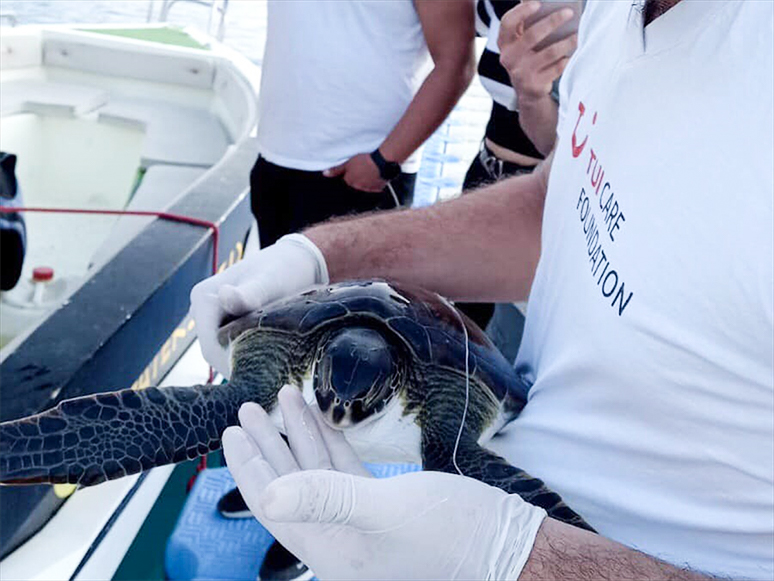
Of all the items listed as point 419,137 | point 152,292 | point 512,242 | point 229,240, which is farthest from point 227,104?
point 512,242

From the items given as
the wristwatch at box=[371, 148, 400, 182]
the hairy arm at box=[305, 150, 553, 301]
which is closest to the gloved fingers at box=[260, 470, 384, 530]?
the hairy arm at box=[305, 150, 553, 301]

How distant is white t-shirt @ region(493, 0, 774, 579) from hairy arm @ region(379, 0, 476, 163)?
100 centimetres

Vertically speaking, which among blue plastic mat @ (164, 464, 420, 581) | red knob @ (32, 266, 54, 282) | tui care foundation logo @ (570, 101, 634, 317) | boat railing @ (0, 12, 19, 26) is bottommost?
red knob @ (32, 266, 54, 282)

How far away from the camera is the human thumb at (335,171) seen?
1941mm

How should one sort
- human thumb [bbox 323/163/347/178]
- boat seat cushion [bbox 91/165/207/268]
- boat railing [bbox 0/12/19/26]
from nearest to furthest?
human thumb [bbox 323/163/347/178] < boat seat cushion [bbox 91/165/207/268] < boat railing [bbox 0/12/19/26]

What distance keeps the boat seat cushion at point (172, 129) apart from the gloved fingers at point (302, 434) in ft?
8.29

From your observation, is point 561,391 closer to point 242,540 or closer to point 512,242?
point 512,242

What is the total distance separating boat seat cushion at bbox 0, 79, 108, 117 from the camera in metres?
3.45

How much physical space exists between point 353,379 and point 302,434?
8cm

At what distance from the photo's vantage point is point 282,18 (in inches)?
74.0

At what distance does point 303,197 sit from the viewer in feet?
6.55

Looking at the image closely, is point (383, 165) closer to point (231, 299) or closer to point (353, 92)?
point (353, 92)

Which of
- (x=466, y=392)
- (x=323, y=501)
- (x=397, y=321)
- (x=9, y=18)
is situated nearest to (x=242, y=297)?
(x=397, y=321)

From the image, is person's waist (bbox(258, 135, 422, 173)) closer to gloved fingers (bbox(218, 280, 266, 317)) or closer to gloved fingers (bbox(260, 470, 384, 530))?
gloved fingers (bbox(218, 280, 266, 317))
